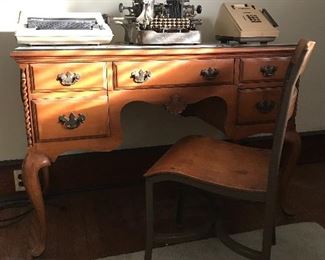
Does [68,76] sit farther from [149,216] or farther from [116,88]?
[149,216]

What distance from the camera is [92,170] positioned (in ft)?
6.49

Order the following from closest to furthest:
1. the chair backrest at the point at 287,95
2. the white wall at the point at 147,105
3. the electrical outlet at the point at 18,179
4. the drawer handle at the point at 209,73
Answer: the chair backrest at the point at 287,95 → the drawer handle at the point at 209,73 → the white wall at the point at 147,105 → the electrical outlet at the point at 18,179

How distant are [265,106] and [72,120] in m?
0.79

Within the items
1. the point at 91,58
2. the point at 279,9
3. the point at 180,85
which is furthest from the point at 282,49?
the point at 91,58

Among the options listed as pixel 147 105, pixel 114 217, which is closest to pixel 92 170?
pixel 114 217

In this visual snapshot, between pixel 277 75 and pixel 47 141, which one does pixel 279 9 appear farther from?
pixel 47 141

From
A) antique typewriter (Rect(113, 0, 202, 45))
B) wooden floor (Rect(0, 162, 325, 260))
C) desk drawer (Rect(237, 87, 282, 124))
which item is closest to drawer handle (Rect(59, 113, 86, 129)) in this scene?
antique typewriter (Rect(113, 0, 202, 45))

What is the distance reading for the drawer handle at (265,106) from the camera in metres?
1.57

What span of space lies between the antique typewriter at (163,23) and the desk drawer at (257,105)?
1.01 ft

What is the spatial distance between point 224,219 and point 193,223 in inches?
5.9

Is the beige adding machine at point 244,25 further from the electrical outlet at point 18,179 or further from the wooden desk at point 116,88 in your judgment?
the electrical outlet at point 18,179

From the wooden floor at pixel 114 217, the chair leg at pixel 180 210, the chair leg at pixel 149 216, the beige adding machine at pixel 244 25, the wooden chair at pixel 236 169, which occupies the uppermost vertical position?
the beige adding machine at pixel 244 25

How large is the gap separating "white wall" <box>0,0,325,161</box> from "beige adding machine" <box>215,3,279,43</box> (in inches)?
8.6

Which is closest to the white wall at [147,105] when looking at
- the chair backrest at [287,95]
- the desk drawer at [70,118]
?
the desk drawer at [70,118]
